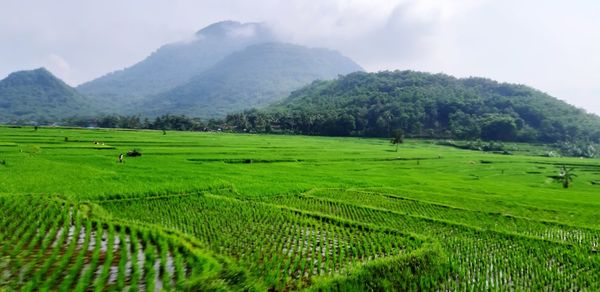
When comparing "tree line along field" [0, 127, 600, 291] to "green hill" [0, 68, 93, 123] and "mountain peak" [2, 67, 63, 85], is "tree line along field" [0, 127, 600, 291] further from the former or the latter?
"mountain peak" [2, 67, 63, 85]

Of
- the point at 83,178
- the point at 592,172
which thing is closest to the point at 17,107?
the point at 83,178

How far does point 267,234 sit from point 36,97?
214 meters

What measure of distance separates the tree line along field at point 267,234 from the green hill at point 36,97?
171 meters

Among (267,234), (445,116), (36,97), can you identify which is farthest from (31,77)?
(267,234)

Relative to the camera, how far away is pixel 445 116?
10119 centimetres

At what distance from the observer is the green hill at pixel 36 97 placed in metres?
166

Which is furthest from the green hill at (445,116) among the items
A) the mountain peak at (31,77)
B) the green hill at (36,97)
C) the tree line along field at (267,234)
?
the mountain peak at (31,77)

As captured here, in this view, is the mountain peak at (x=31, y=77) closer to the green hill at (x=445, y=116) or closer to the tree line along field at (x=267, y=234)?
the green hill at (x=445, y=116)

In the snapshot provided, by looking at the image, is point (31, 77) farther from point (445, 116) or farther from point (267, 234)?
point (267, 234)

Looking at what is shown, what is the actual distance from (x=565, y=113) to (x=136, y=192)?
117575 millimetres

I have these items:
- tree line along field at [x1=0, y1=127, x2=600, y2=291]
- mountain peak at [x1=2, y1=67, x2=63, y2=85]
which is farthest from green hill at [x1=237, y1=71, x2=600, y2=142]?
mountain peak at [x1=2, y1=67, x2=63, y2=85]

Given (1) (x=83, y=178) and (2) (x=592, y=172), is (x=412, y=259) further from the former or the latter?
(2) (x=592, y=172)

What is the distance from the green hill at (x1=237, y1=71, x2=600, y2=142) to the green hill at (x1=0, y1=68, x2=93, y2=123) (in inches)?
4557

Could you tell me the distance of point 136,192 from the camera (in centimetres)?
1525
